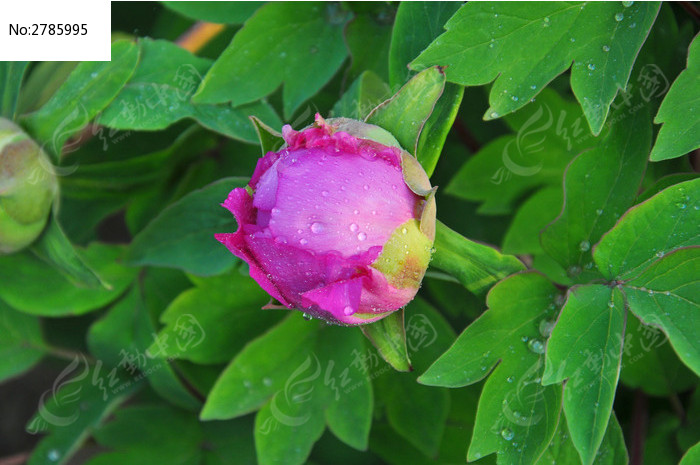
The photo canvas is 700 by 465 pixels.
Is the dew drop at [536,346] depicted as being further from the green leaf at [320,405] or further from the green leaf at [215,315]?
the green leaf at [215,315]

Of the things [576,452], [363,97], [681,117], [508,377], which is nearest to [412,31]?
[363,97]

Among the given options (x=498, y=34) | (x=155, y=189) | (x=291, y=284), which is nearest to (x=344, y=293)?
(x=291, y=284)

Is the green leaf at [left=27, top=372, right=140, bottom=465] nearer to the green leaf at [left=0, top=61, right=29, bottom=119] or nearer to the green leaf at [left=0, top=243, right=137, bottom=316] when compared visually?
the green leaf at [left=0, top=243, right=137, bottom=316]

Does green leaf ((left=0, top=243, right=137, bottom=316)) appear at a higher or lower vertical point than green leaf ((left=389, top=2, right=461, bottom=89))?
lower

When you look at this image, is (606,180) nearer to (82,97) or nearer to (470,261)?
(470,261)

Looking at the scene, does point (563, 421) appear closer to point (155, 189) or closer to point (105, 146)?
point (155, 189)

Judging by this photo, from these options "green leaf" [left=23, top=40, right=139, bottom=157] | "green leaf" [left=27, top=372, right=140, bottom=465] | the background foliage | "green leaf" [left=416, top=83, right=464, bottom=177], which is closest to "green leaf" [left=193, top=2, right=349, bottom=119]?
the background foliage
